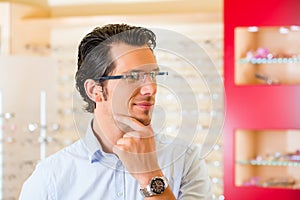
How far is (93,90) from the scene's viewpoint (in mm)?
1277

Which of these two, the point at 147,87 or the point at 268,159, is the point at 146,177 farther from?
the point at 268,159

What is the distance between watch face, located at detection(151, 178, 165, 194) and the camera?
4.49 ft

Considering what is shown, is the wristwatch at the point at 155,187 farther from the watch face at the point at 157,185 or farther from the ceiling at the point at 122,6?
the ceiling at the point at 122,6

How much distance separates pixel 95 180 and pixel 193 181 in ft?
0.76

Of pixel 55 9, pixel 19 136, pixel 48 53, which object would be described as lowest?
pixel 19 136

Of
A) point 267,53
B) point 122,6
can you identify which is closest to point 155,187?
point 267,53

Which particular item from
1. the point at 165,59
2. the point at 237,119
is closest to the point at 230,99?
the point at 237,119

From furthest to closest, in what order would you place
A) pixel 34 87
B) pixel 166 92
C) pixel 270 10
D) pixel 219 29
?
pixel 34 87 < pixel 219 29 < pixel 270 10 < pixel 166 92

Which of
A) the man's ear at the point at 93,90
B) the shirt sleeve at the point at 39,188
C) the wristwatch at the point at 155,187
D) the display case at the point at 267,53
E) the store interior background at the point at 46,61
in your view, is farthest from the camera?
the store interior background at the point at 46,61

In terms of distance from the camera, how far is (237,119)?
4664mm

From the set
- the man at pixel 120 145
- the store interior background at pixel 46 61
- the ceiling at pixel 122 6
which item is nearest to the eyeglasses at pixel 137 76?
the man at pixel 120 145

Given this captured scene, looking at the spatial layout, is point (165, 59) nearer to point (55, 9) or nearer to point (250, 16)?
point (250, 16)

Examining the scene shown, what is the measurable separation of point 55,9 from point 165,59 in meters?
4.64

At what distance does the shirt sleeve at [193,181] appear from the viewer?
153cm
